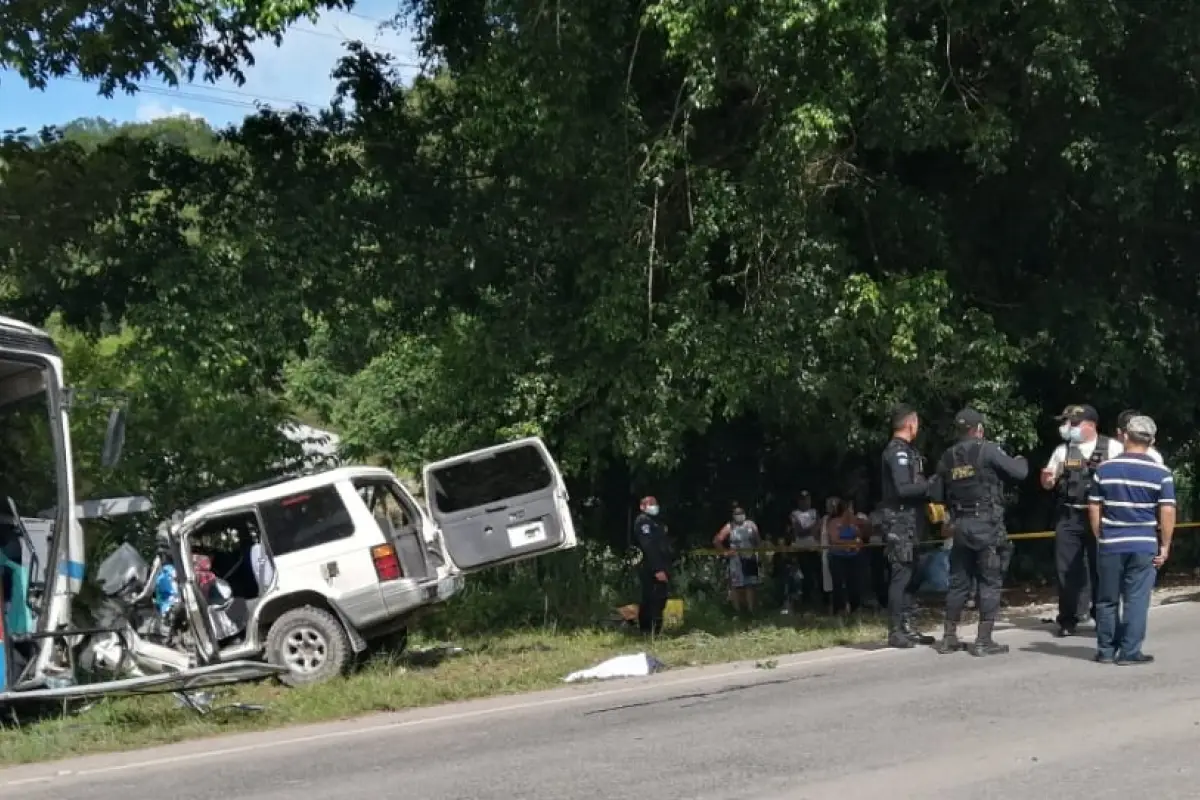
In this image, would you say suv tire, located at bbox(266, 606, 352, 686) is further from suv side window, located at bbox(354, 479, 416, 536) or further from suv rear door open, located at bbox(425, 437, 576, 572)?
suv rear door open, located at bbox(425, 437, 576, 572)

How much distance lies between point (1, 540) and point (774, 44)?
7.46 metres

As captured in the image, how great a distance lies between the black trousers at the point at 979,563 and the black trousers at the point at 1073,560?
44.5 inches

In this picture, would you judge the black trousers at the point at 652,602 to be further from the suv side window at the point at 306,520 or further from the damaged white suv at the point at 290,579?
the suv side window at the point at 306,520

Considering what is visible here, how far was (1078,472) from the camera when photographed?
1157 centimetres

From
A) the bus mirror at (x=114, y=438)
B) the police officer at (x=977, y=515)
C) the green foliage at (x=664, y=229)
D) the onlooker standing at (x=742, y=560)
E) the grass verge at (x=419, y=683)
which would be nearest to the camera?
the grass verge at (x=419, y=683)

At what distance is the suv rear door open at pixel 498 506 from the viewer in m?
13.3

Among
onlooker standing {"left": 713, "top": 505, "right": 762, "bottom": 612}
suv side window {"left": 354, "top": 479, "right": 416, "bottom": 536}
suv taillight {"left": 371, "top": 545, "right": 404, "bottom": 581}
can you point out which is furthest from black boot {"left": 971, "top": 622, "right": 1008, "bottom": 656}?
onlooker standing {"left": 713, "top": 505, "right": 762, "bottom": 612}

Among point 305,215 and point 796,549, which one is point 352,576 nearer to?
point 305,215

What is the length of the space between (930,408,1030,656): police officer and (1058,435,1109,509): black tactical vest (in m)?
1.08

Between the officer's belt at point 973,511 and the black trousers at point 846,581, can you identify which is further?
the black trousers at point 846,581

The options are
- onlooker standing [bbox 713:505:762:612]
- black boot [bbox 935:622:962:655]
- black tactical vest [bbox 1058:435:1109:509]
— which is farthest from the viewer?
onlooker standing [bbox 713:505:762:612]

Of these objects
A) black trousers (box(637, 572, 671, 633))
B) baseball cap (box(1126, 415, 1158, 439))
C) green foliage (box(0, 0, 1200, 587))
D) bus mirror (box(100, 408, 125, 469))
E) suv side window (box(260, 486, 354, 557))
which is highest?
green foliage (box(0, 0, 1200, 587))

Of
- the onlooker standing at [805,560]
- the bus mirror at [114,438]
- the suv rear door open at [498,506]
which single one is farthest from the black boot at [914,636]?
the bus mirror at [114,438]

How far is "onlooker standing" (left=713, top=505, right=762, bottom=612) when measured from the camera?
681 inches
